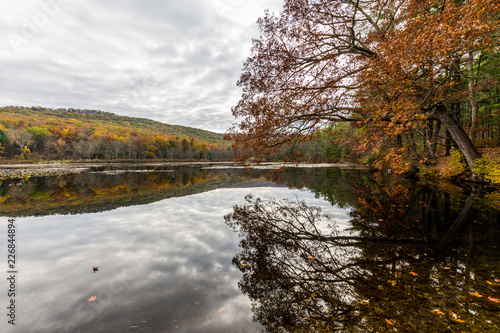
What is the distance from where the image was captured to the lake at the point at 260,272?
272cm

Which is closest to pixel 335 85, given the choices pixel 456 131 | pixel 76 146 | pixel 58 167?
pixel 456 131

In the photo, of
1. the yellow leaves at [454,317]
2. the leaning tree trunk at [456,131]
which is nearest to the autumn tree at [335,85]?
the leaning tree trunk at [456,131]

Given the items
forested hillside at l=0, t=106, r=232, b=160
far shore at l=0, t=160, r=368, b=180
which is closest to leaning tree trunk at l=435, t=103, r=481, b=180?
far shore at l=0, t=160, r=368, b=180

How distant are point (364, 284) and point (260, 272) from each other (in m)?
1.81

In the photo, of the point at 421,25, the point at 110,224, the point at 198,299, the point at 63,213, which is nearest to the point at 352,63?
the point at 421,25

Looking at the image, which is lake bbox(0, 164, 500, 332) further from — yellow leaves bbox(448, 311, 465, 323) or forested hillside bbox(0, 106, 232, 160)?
forested hillside bbox(0, 106, 232, 160)

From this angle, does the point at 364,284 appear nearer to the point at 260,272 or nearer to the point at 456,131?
the point at 260,272

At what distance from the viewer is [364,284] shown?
3.39m

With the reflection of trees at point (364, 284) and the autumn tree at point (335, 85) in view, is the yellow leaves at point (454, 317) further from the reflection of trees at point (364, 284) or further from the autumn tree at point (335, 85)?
the autumn tree at point (335, 85)

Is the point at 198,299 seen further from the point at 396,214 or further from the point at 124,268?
the point at 396,214

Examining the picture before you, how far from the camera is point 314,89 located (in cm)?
855

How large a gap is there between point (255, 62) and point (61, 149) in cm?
10991

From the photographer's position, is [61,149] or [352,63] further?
[61,149]

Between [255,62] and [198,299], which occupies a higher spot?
[255,62]
